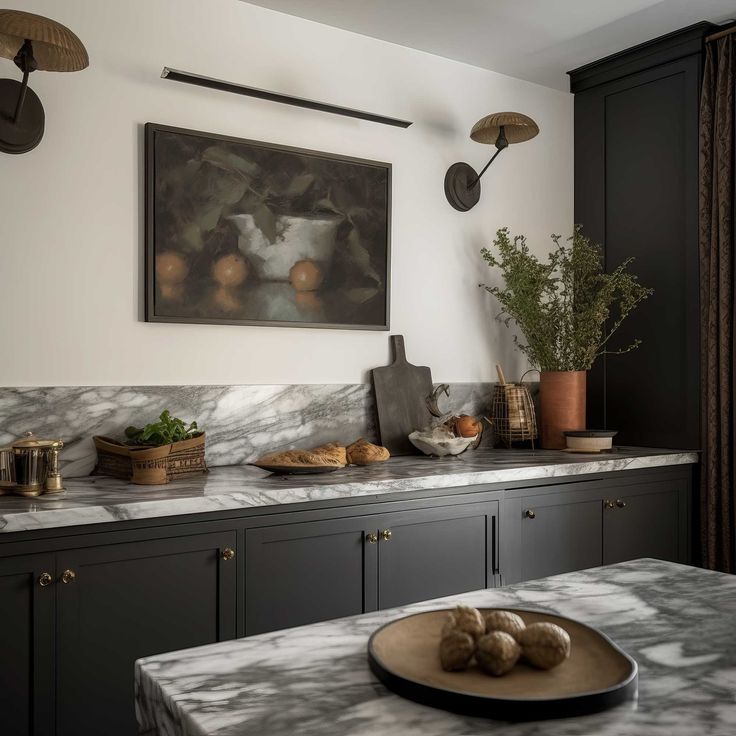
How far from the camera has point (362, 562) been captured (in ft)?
8.43

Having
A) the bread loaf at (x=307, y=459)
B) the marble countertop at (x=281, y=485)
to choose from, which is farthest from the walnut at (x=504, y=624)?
the bread loaf at (x=307, y=459)

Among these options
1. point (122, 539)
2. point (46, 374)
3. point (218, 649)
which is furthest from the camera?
point (46, 374)

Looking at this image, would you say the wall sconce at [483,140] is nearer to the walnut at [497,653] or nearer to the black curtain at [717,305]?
the black curtain at [717,305]

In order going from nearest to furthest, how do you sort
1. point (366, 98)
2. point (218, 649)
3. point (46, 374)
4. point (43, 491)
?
point (218, 649) < point (43, 491) < point (46, 374) < point (366, 98)

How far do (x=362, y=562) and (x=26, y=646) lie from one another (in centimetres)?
105

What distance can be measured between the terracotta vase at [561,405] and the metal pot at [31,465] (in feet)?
7.39

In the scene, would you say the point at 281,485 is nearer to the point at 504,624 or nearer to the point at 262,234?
the point at 262,234

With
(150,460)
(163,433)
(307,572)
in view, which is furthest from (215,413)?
(307,572)

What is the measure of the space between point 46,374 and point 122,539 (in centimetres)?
81

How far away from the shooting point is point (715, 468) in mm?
3396

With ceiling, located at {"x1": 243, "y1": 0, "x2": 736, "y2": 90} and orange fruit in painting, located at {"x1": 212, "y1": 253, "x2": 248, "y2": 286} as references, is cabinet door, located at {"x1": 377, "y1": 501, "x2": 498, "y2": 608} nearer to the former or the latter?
orange fruit in painting, located at {"x1": 212, "y1": 253, "x2": 248, "y2": 286}

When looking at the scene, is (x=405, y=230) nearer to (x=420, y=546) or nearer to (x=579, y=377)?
(x=579, y=377)

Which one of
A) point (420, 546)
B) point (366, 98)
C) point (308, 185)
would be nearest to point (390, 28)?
point (366, 98)

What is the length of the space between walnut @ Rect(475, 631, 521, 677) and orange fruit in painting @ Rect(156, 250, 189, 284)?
7.32ft
